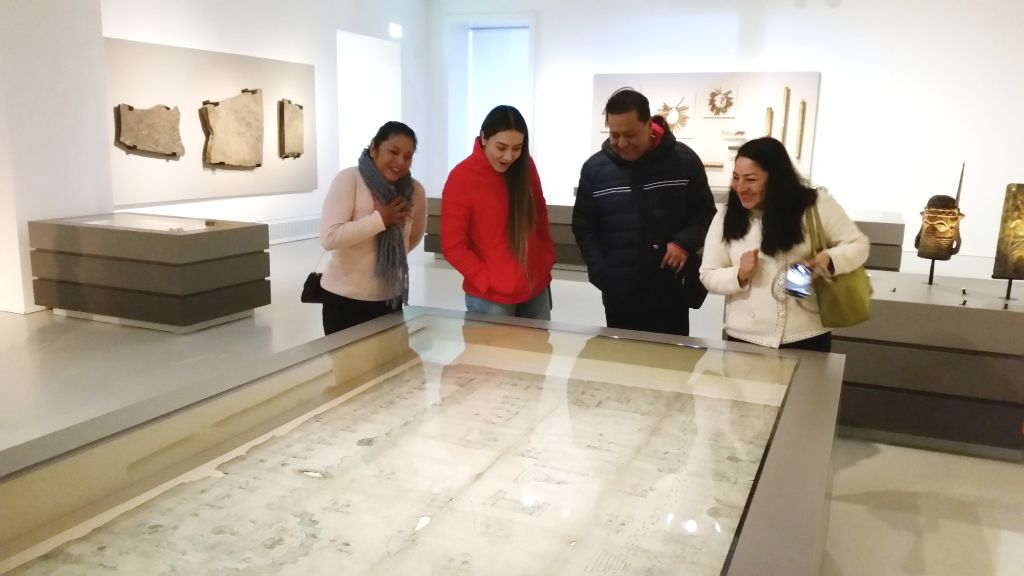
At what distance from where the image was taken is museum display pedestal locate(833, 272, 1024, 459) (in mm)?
3557

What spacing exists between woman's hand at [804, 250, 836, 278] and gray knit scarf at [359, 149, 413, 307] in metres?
1.49

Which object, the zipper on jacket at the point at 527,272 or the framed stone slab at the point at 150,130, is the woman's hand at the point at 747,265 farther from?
the framed stone slab at the point at 150,130

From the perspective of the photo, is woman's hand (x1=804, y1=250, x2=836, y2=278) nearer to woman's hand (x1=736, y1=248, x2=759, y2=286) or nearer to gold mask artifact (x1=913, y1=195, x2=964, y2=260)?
woman's hand (x1=736, y1=248, x2=759, y2=286)

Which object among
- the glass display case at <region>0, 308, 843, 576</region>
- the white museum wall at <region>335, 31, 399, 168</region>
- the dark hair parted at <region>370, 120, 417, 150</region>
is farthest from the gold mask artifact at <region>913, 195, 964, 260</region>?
the white museum wall at <region>335, 31, 399, 168</region>

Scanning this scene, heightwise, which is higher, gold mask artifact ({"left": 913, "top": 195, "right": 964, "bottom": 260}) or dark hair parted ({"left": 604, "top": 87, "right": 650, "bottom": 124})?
dark hair parted ({"left": 604, "top": 87, "right": 650, "bottom": 124})

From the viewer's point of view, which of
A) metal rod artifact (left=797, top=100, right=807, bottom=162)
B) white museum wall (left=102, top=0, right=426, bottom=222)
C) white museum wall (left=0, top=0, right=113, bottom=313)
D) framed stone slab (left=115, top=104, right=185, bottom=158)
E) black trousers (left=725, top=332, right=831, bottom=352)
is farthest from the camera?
metal rod artifact (left=797, top=100, right=807, bottom=162)

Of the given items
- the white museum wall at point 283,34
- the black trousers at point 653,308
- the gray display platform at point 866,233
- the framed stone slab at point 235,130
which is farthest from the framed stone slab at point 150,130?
the black trousers at point 653,308

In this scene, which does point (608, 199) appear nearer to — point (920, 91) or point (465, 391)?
point (465, 391)

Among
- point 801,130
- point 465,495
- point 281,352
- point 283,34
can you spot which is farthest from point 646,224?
point 801,130

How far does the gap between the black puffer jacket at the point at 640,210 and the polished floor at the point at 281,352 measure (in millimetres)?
1035

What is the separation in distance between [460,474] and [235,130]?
26.8 ft

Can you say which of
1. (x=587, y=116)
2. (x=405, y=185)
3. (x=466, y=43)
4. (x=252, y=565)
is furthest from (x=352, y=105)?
(x=252, y=565)

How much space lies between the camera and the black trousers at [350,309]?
3.16 m

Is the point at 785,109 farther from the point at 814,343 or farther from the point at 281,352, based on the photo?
the point at 281,352
